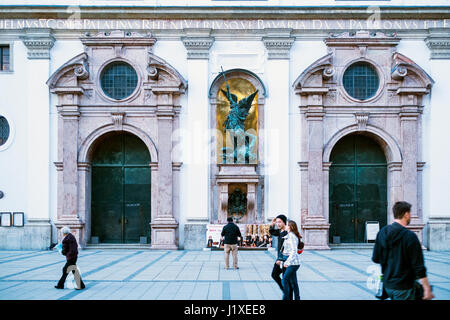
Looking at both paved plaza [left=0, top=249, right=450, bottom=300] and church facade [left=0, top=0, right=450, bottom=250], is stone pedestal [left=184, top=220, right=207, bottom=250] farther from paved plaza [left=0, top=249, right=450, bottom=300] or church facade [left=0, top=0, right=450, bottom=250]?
paved plaza [left=0, top=249, right=450, bottom=300]

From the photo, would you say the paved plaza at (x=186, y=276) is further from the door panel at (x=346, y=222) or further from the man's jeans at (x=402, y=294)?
the door panel at (x=346, y=222)

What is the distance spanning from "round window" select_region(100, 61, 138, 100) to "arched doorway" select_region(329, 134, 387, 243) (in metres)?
9.94

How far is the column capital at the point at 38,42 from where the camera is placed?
64.7ft

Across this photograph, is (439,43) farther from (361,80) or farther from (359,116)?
(359,116)

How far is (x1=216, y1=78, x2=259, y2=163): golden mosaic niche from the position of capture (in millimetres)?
20031

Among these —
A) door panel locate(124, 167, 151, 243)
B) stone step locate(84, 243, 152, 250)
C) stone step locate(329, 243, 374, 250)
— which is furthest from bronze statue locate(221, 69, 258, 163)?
stone step locate(84, 243, 152, 250)

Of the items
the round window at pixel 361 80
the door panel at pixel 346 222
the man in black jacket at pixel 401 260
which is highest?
the round window at pixel 361 80

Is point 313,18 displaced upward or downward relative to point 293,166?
upward

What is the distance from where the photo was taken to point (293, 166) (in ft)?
64.7

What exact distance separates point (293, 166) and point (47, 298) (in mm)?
12502

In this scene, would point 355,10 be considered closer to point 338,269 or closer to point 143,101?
point 143,101

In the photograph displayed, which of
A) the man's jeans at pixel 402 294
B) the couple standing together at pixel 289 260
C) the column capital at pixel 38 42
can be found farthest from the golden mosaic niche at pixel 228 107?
the man's jeans at pixel 402 294

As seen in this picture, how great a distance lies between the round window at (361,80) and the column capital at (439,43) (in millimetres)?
2669
